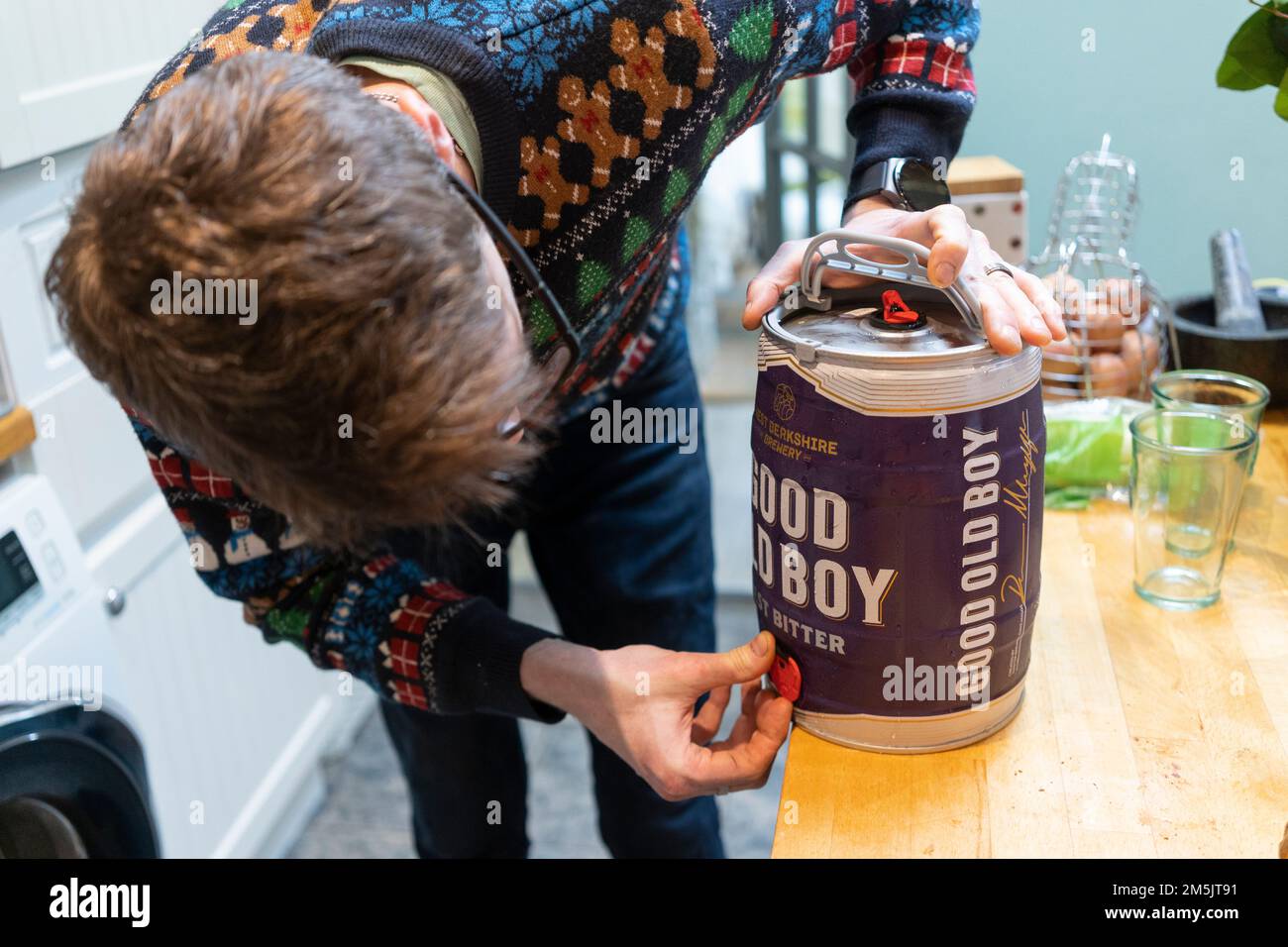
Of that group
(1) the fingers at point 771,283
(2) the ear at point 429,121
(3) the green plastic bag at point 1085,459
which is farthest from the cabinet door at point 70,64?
(3) the green plastic bag at point 1085,459

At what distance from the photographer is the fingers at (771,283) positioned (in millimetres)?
714

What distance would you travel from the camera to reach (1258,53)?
2.68 ft

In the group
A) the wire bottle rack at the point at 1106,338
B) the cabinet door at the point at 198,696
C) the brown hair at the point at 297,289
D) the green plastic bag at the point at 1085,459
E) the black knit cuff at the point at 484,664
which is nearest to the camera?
the brown hair at the point at 297,289

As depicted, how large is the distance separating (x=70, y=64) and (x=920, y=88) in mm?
907

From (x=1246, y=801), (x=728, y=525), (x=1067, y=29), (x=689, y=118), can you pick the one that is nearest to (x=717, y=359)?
(x=728, y=525)

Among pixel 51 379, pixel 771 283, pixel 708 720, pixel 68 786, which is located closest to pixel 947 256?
pixel 771 283

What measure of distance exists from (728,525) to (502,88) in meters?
1.87

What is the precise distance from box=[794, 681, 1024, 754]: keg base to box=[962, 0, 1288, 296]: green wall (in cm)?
81

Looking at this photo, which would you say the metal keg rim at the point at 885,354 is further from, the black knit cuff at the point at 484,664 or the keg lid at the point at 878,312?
the black knit cuff at the point at 484,664

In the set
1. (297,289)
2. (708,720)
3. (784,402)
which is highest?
(297,289)

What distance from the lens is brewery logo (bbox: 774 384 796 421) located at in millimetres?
617

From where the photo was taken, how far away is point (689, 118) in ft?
2.44

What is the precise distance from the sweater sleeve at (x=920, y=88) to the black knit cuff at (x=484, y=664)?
42 cm

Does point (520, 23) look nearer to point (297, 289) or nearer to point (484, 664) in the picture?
point (297, 289)
